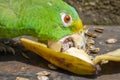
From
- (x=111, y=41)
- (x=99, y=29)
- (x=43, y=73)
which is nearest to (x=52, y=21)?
(x=43, y=73)

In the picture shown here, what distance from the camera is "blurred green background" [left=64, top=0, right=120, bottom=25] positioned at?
4.26 meters

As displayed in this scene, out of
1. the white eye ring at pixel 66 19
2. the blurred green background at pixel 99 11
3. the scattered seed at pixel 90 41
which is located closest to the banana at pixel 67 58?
the white eye ring at pixel 66 19

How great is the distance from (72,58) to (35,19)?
0.34m

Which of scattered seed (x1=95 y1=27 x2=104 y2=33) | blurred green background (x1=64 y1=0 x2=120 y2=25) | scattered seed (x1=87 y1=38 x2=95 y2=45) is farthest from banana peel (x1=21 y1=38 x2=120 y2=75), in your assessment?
blurred green background (x1=64 y1=0 x2=120 y2=25)

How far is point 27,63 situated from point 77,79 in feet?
1.25

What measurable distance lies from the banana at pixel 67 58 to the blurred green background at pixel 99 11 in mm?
1845

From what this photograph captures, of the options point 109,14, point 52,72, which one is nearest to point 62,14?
point 52,72

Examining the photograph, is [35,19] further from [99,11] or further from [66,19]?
[99,11]

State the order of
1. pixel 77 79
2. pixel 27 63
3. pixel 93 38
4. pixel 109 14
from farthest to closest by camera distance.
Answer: pixel 109 14
pixel 93 38
pixel 27 63
pixel 77 79

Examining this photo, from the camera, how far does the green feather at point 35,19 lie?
2.43 m

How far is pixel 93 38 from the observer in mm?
2949

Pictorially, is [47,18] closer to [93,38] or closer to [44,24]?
[44,24]

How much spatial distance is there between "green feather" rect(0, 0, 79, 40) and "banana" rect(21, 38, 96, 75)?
2.7 inches

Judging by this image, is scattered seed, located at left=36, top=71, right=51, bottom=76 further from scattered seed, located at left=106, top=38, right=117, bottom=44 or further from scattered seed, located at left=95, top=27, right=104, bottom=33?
scattered seed, located at left=95, top=27, right=104, bottom=33
